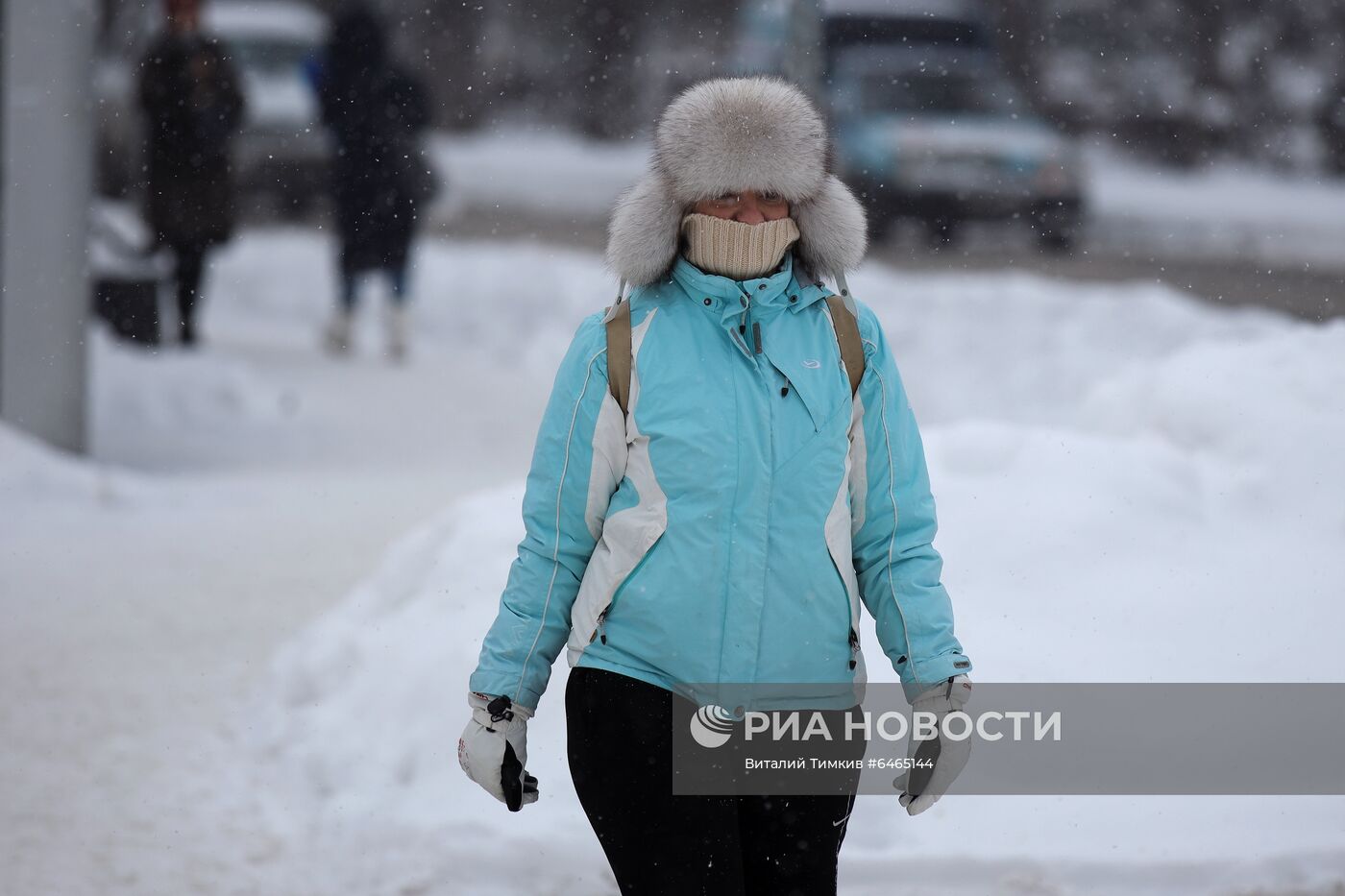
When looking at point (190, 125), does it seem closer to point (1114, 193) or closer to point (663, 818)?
point (663, 818)

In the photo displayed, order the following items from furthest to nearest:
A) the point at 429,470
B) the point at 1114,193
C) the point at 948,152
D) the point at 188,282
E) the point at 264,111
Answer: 1. the point at 1114,193
2. the point at 264,111
3. the point at 948,152
4. the point at 188,282
5. the point at 429,470

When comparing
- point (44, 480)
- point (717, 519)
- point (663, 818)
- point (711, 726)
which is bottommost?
point (44, 480)

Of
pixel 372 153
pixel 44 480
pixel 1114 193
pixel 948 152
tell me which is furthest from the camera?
pixel 1114 193

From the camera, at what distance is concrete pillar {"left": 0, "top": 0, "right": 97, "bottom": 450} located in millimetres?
6695

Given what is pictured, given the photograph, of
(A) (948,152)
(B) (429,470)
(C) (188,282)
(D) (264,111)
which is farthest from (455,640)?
(D) (264,111)

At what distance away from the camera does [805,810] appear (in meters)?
2.33

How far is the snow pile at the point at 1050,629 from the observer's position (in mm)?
3561

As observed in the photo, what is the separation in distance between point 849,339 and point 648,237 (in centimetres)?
34

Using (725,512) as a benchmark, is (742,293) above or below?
above

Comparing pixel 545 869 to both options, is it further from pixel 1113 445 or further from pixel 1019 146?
pixel 1019 146

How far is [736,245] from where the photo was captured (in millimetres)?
2346

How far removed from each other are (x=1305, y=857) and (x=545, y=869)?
172 cm

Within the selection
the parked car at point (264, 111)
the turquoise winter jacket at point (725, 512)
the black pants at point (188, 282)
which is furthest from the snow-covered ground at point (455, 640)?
the parked car at point (264, 111)

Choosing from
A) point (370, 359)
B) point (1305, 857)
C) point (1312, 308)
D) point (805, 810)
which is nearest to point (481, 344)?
point (370, 359)
